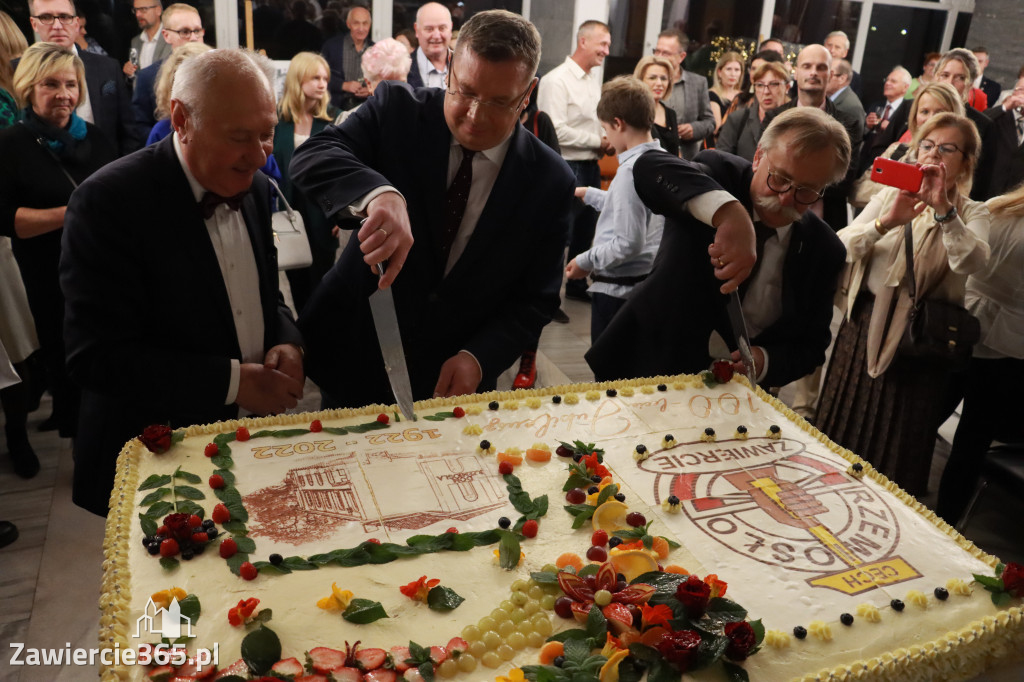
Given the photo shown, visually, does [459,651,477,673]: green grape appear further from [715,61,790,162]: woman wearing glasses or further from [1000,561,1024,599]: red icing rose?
[715,61,790,162]: woman wearing glasses

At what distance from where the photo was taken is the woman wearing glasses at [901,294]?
324 centimetres

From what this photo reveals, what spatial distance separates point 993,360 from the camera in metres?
3.52

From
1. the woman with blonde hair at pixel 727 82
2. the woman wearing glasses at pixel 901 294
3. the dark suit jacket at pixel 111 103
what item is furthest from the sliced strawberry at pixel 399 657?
the woman with blonde hair at pixel 727 82

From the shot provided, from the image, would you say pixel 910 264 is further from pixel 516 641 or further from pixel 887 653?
pixel 516 641

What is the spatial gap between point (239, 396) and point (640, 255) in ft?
7.72

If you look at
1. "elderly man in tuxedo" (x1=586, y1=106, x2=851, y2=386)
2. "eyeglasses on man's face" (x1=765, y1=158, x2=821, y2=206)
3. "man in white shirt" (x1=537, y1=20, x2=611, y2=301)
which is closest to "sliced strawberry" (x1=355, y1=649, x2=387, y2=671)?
"elderly man in tuxedo" (x1=586, y1=106, x2=851, y2=386)

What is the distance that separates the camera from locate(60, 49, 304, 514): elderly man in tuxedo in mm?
1955

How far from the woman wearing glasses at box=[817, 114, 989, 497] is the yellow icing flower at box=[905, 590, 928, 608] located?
1.94 meters

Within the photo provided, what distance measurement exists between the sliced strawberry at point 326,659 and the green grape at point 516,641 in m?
0.30

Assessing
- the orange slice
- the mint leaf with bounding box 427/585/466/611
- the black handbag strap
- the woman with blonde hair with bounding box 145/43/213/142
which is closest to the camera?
the mint leaf with bounding box 427/585/466/611

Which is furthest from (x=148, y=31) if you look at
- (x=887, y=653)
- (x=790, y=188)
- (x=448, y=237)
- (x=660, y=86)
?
(x=887, y=653)

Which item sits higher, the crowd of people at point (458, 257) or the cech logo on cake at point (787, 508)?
the crowd of people at point (458, 257)

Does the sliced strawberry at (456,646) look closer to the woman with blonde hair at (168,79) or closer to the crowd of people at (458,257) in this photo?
the crowd of people at (458,257)

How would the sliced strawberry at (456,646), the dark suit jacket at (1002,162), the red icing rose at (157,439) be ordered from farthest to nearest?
the dark suit jacket at (1002,162)
the red icing rose at (157,439)
the sliced strawberry at (456,646)
